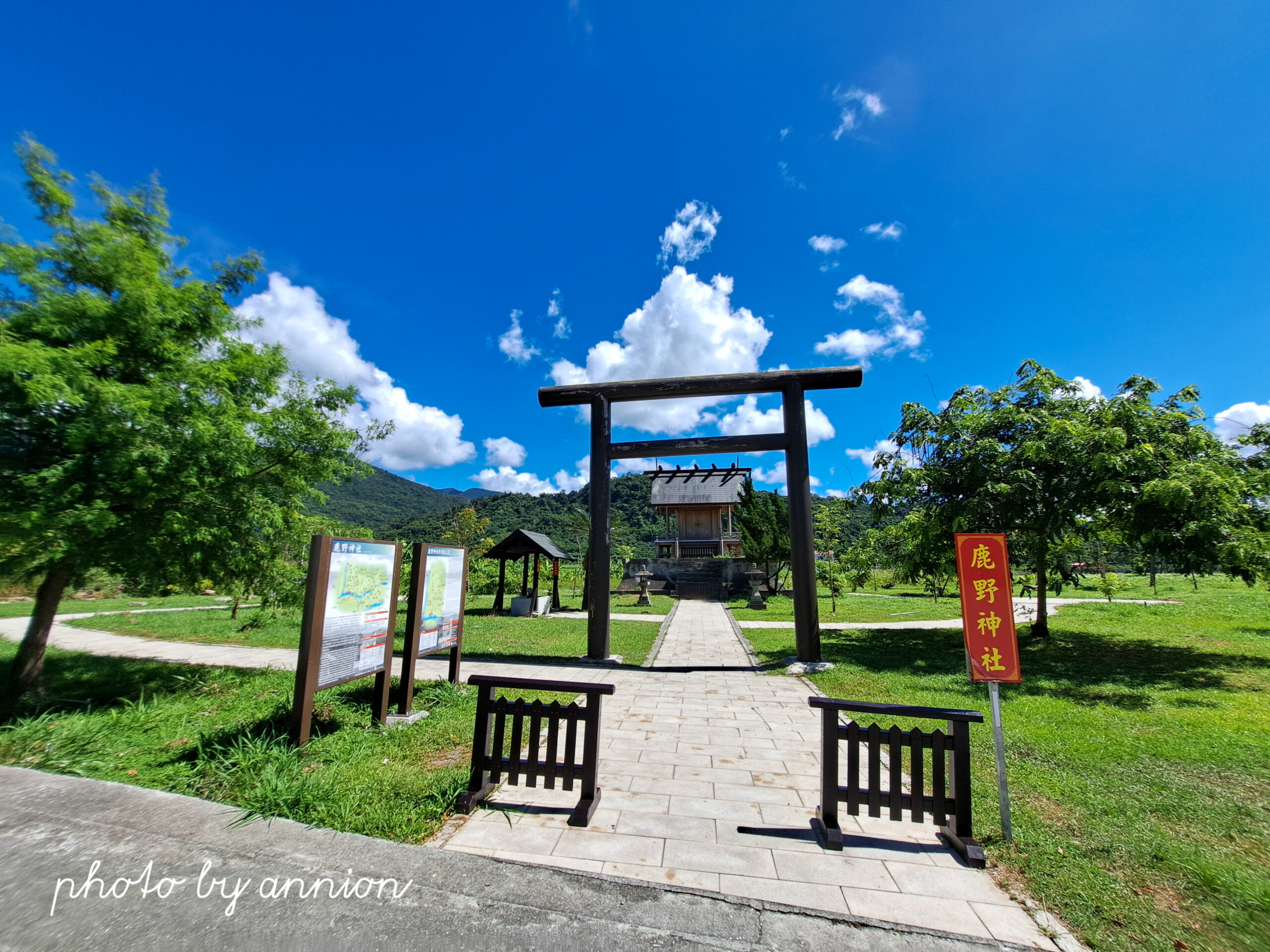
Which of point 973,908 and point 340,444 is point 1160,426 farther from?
point 340,444

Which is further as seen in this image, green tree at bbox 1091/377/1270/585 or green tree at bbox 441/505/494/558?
green tree at bbox 441/505/494/558

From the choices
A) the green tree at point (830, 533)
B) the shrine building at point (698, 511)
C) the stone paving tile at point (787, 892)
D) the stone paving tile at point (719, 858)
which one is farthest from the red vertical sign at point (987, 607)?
the shrine building at point (698, 511)

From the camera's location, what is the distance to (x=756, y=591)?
2131 centimetres

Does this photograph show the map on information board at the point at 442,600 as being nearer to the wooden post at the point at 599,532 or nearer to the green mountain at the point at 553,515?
the wooden post at the point at 599,532

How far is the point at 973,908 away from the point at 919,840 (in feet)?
2.58

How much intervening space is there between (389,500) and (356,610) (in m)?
95.8

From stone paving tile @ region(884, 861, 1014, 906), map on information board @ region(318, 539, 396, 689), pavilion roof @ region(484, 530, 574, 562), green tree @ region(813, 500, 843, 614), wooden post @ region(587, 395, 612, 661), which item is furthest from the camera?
green tree @ region(813, 500, 843, 614)

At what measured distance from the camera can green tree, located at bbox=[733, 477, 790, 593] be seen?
2483cm

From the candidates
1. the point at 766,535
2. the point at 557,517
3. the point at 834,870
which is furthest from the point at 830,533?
the point at 557,517

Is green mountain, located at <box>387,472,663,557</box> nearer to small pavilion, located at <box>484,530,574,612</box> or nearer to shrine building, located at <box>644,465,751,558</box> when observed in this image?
shrine building, located at <box>644,465,751,558</box>

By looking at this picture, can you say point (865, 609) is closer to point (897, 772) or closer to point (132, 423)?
point (897, 772)

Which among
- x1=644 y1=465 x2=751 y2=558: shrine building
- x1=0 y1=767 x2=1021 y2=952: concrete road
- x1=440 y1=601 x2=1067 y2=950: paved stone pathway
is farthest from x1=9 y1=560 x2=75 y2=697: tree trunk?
x1=644 y1=465 x2=751 y2=558: shrine building

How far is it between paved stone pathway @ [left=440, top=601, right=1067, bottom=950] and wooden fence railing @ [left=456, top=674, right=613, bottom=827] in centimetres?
17

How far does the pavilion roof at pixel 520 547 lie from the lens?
53.9 ft
